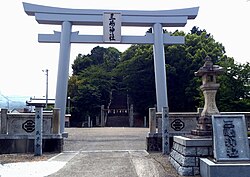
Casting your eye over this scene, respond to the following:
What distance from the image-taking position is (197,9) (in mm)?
16312

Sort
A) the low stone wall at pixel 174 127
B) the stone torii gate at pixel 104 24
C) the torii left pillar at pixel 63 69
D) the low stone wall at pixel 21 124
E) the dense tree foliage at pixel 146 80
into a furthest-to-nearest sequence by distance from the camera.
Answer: the dense tree foliage at pixel 146 80, the stone torii gate at pixel 104 24, the torii left pillar at pixel 63 69, the low stone wall at pixel 174 127, the low stone wall at pixel 21 124

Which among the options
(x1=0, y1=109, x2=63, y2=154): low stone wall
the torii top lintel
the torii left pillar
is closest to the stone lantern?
(x1=0, y1=109, x2=63, y2=154): low stone wall

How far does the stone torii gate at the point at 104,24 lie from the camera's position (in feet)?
51.1

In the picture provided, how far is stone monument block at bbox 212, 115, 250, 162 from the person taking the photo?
6.52 meters

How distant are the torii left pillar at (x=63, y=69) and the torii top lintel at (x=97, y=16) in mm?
538

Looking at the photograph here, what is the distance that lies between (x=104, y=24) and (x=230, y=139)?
10722mm

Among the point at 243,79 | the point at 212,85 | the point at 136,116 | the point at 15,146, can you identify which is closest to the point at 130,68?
the point at 136,116

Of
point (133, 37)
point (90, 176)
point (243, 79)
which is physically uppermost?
point (133, 37)

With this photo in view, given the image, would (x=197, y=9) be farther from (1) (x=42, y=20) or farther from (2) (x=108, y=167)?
(2) (x=108, y=167)

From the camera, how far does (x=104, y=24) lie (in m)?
15.8

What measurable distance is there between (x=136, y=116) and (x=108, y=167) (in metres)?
29.4

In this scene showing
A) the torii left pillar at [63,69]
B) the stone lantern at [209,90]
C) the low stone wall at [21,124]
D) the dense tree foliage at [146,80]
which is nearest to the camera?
the stone lantern at [209,90]

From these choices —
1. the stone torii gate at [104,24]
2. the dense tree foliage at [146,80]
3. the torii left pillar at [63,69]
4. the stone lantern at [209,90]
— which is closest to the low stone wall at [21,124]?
the torii left pillar at [63,69]

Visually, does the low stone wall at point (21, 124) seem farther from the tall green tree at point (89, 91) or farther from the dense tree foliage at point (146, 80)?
the tall green tree at point (89, 91)
